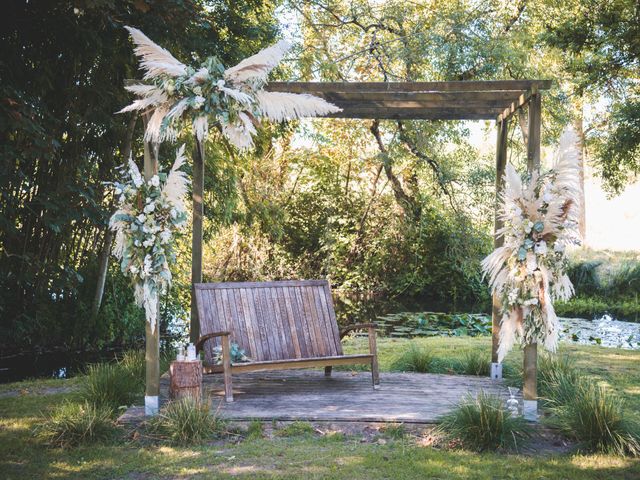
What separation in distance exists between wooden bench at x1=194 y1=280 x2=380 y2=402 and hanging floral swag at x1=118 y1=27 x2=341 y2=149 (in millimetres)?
1519

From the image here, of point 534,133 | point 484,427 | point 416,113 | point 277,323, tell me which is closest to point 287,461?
point 484,427

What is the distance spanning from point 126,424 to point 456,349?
429 cm

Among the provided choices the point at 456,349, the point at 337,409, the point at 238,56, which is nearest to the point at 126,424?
the point at 337,409

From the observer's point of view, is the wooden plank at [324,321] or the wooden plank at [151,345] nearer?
the wooden plank at [151,345]

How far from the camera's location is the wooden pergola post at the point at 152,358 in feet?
15.3

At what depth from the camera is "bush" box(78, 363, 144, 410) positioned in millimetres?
4879

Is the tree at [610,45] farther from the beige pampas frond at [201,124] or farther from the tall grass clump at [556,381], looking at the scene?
the beige pampas frond at [201,124]

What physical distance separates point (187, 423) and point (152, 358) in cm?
65

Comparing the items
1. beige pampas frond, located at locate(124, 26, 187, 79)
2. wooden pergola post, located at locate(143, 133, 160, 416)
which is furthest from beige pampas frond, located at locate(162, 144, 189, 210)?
beige pampas frond, located at locate(124, 26, 187, 79)

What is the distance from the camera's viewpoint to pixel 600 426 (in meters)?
4.12

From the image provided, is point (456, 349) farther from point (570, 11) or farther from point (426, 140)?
point (570, 11)

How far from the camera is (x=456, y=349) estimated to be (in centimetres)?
771

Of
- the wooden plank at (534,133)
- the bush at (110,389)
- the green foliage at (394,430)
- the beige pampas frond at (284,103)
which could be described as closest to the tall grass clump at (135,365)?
the bush at (110,389)

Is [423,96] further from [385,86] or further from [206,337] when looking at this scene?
[206,337]
